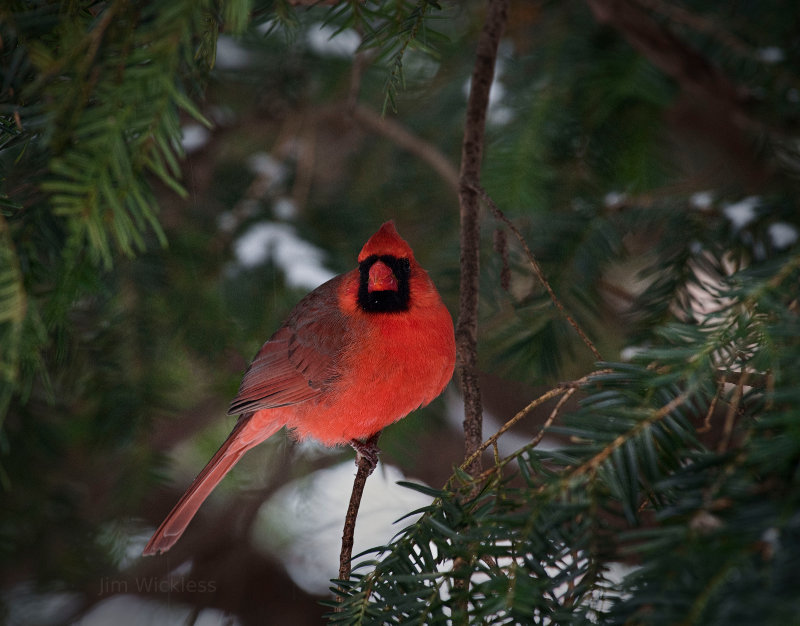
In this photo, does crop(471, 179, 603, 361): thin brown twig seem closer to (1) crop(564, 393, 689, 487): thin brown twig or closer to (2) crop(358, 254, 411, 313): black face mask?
(1) crop(564, 393, 689, 487): thin brown twig

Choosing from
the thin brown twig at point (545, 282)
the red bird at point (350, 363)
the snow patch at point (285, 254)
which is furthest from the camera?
the snow patch at point (285, 254)

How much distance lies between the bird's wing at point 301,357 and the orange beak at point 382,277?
19 cm

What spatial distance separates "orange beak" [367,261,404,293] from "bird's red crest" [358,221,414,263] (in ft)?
0.12

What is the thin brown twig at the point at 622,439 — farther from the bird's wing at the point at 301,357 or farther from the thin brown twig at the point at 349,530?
the bird's wing at the point at 301,357

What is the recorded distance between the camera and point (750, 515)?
0.57m

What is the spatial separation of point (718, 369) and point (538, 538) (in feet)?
1.11

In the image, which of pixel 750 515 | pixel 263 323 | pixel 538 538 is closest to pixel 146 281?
pixel 263 323

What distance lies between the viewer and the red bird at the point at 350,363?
156 centimetres

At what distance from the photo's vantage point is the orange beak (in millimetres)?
1578

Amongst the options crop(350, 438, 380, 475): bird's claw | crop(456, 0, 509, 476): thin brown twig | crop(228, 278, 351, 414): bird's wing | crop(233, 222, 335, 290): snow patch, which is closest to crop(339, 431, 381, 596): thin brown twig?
crop(456, 0, 509, 476): thin brown twig

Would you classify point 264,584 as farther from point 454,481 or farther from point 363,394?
point 454,481

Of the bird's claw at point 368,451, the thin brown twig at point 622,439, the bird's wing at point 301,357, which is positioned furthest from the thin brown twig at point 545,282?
the bird's claw at point 368,451

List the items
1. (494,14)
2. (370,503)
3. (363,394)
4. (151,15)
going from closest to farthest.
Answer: (151,15)
(494,14)
(363,394)
(370,503)

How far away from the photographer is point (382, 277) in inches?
62.1
